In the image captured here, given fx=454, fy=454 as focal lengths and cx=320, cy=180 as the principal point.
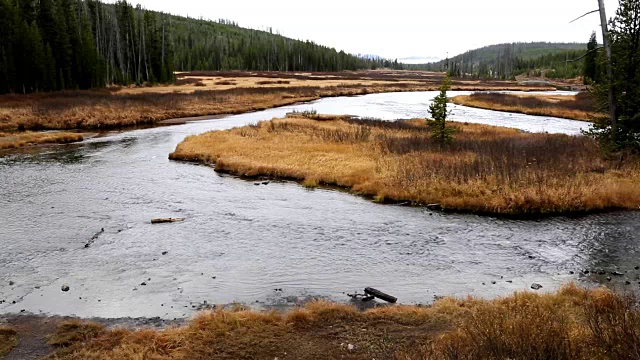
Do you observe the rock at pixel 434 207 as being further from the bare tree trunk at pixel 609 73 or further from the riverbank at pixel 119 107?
the riverbank at pixel 119 107

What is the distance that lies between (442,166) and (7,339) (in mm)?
19816

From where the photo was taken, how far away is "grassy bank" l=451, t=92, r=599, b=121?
54094mm

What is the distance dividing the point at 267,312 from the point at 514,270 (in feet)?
25.3

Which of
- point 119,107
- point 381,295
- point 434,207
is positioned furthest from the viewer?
point 119,107

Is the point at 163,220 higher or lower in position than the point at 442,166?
lower

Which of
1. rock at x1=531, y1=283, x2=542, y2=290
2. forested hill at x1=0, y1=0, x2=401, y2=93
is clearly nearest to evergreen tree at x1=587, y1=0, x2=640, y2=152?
rock at x1=531, y1=283, x2=542, y2=290

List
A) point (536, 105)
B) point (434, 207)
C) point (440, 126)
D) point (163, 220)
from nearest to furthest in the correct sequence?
point (163, 220), point (434, 207), point (440, 126), point (536, 105)

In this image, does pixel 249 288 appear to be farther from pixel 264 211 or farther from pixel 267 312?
pixel 264 211

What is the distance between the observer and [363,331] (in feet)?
32.5

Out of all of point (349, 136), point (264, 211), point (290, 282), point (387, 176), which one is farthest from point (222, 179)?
point (290, 282)

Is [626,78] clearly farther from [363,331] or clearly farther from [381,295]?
Result: [363,331]

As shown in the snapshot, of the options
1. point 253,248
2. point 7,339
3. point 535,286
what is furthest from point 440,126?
point 7,339

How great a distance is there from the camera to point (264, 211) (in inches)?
793

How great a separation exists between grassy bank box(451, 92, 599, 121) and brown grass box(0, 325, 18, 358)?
5263 centimetres
